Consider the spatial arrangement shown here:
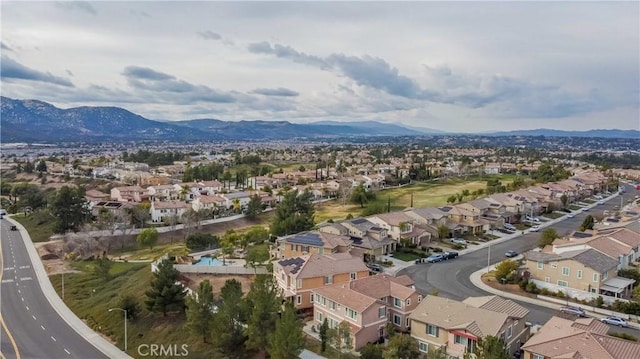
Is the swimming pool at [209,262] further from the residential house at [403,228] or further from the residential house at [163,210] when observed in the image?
the residential house at [163,210]

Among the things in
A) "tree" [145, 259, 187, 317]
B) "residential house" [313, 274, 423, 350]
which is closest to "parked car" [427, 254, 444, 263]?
"residential house" [313, 274, 423, 350]

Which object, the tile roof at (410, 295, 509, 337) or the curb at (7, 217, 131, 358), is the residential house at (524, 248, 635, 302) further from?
the curb at (7, 217, 131, 358)

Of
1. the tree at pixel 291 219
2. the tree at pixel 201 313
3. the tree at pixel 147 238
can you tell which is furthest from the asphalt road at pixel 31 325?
the tree at pixel 291 219

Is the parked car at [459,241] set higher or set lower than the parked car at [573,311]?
lower

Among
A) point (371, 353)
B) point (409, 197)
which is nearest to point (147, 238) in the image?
point (371, 353)

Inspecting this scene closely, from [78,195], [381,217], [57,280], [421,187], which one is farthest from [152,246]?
[421,187]
